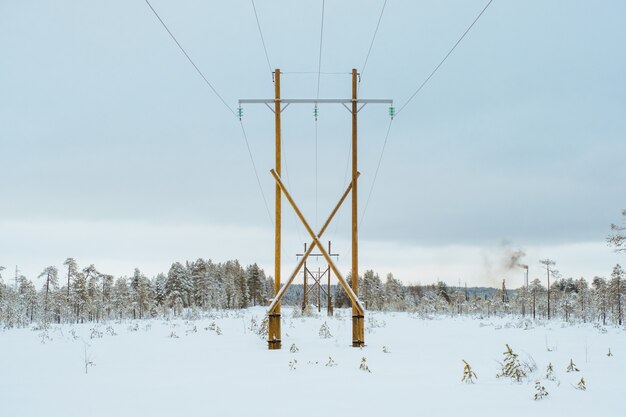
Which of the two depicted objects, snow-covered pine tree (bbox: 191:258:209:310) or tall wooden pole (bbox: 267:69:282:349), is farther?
snow-covered pine tree (bbox: 191:258:209:310)

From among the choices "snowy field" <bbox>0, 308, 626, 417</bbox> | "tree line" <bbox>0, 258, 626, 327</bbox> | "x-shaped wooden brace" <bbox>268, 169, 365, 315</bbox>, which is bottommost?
"tree line" <bbox>0, 258, 626, 327</bbox>

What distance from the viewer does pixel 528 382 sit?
24.3 feet

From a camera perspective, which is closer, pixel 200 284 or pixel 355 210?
pixel 355 210

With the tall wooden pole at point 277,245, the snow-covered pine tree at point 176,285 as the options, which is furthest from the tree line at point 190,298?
the tall wooden pole at point 277,245

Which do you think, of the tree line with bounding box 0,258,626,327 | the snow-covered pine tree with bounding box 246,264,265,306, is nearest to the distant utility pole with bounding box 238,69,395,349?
the tree line with bounding box 0,258,626,327

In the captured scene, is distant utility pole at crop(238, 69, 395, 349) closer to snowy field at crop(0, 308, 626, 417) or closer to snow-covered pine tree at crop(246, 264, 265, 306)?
snowy field at crop(0, 308, 626, 417)

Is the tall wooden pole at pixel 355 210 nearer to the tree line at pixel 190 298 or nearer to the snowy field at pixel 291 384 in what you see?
the snowy field at pixel 291 384

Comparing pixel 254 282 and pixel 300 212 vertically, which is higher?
pixel 300 212

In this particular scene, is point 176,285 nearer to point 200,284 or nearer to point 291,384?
point 200,284

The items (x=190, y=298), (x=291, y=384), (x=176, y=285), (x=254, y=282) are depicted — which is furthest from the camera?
(x=254, y=282)

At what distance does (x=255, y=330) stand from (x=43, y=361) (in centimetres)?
945

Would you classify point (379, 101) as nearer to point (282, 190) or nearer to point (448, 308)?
point (282, 190)

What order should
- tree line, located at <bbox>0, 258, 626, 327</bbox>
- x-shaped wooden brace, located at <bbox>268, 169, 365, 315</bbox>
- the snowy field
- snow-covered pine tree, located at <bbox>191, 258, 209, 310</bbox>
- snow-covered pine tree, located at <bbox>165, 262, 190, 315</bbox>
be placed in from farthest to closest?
snow-covered pine tree, located at <bbox>191, 258, 209, 310</bbox> < snow-covered pine tree, located at <bbox>165, 262, 190, 315</bbox> < tree line, located at <bbox>0, 258, 626, 327</bbox> < x-shaped wooden brace, located at <bbox>268, 169, 365, 315</bbox> < the snowy field

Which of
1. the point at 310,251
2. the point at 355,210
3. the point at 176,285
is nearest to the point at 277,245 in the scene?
the point at 310,251
